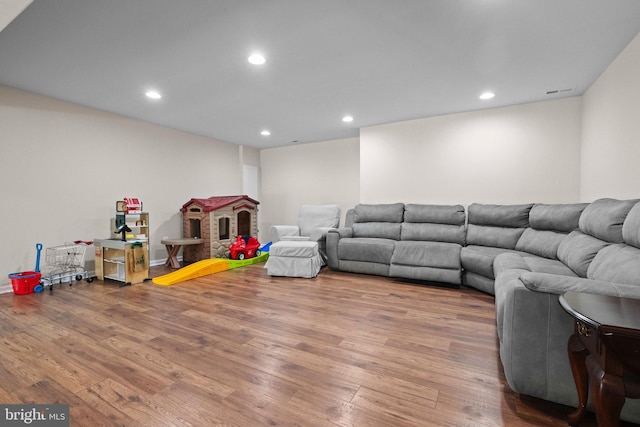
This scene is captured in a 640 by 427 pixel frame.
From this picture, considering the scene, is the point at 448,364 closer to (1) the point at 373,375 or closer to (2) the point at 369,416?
(1) the point at 373,375

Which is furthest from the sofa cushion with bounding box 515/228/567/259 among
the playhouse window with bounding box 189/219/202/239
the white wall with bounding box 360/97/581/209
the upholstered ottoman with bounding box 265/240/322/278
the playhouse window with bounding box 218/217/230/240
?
the playhouse window with bounding box 189/219/202/239

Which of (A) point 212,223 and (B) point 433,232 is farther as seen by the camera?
(A) point 212,223

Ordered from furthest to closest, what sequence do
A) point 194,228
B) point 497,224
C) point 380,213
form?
point 194,228, point 380,213, point 497,224

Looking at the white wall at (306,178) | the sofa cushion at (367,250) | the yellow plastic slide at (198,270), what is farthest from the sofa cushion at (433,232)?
the yellow plastic slide at (198,270)

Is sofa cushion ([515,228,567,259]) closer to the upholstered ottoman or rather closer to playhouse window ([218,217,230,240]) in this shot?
the upholstered ottoman

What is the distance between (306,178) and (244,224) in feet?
5.50

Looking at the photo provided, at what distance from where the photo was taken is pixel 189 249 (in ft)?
16.3

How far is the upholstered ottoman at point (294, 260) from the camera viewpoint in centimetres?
380

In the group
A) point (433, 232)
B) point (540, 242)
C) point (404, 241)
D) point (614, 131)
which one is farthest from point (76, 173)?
point (614, 131)

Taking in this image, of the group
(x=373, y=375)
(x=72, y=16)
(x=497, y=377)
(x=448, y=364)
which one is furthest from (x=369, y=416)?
(x=72, y=16)

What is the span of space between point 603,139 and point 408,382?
11.0ft

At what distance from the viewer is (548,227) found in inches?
118

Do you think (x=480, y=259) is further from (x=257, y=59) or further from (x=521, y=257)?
(x=257, y=59)

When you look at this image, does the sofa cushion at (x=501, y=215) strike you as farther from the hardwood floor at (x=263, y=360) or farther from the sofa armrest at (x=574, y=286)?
the sofa armrest at (x=574, y=286)
